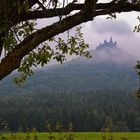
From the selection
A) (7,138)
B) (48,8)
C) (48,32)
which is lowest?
(7,138)

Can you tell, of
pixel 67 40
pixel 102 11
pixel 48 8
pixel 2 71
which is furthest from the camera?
pixel 67 40

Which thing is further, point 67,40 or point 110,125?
point 67,40

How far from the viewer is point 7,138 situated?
45.0 feet

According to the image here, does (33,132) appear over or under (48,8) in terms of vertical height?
under

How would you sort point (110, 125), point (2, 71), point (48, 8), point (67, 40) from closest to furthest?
point (2, 71), point (48, 8), point (110, 125), point (67, 40)

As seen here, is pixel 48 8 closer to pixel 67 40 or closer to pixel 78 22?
pixel 78 22

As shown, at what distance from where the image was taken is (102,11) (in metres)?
10.9

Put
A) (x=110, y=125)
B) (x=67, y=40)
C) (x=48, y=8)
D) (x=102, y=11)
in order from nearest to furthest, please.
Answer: (x=102, y=11), (x=48, y=8), (x=110, y=125), (x=67, y=40)

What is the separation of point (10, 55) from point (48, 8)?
2.17 meters

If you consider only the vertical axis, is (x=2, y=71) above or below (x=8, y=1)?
below

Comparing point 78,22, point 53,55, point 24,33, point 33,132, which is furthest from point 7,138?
point 78,22

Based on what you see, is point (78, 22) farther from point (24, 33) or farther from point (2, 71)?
point (24, 33)

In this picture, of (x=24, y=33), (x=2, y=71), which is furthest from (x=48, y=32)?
(x=24, y=33)

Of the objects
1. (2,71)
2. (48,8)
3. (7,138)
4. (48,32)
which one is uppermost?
(48,8)
